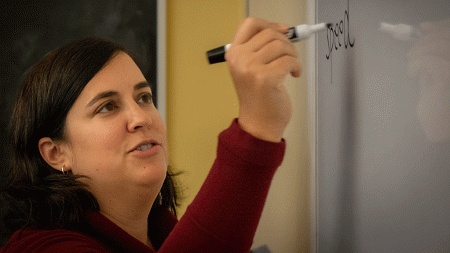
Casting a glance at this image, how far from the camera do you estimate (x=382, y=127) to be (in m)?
0.45

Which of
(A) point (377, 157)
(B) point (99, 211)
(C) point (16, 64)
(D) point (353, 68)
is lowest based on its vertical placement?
(B) point (99, 211)

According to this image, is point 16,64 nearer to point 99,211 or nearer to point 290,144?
point 99,211

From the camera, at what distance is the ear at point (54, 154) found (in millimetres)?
637

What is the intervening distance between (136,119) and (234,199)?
0.28m

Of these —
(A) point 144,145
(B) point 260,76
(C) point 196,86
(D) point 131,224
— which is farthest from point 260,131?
(C) point 196,86

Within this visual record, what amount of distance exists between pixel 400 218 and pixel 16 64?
1220 mm

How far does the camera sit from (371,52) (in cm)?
46

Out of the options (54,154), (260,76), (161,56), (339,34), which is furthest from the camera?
(161,56)

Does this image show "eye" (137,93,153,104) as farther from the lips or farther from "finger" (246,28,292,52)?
"finger" (246,28,292,52)

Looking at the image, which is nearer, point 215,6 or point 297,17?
point 297,17

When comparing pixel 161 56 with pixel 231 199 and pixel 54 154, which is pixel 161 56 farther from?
pixel 231 199

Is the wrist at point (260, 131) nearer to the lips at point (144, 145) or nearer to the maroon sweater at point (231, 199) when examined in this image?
the maroon sweater at point (231, 199)

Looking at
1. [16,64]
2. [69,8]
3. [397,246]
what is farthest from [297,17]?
[16,64]

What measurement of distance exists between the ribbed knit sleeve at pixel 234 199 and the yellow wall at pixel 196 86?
2.47ft
